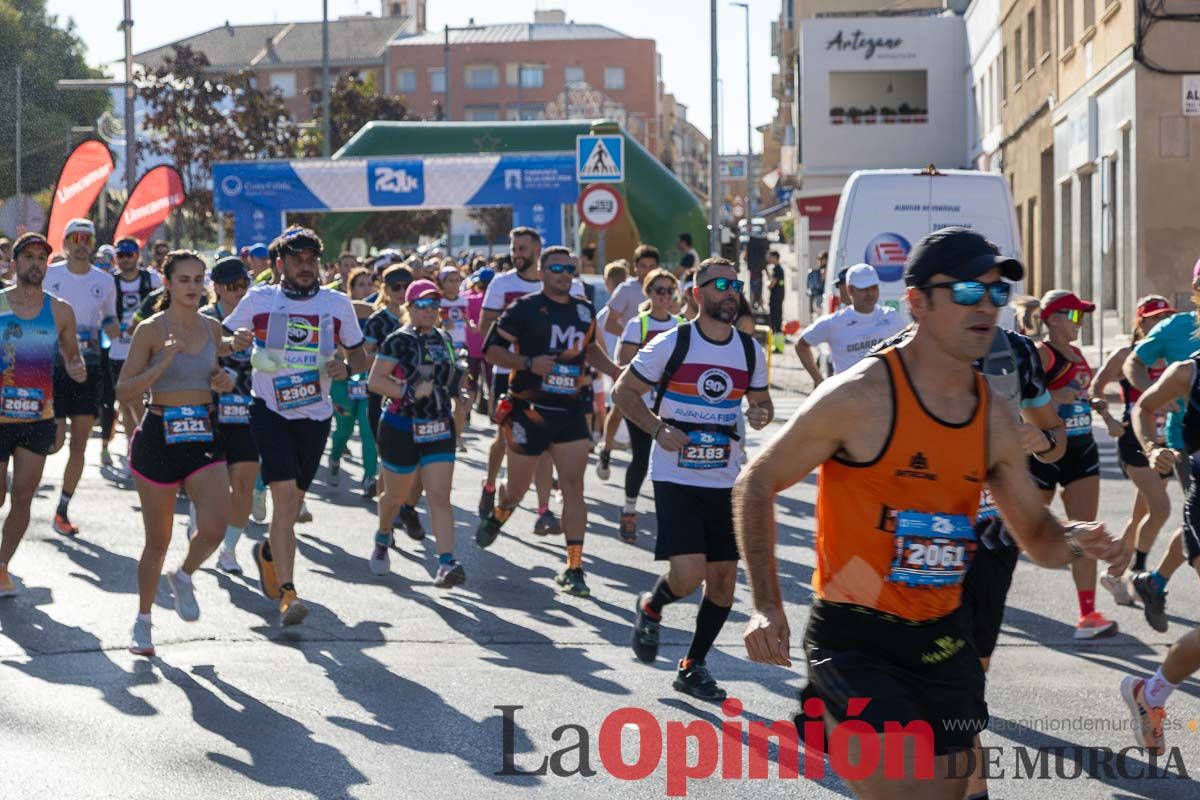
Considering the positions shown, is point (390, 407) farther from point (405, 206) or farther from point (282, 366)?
point (405, 206)

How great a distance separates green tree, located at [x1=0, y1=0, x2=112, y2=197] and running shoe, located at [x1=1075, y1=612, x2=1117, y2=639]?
59.5 metres

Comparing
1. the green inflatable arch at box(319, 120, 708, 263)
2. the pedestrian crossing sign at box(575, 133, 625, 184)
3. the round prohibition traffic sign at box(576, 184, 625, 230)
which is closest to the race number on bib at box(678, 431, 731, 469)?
the round prohibition traffic sign at box(576, 184, 625, 230)

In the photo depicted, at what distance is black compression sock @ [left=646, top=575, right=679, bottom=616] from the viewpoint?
25.1ft

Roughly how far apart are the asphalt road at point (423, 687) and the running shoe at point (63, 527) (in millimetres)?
485

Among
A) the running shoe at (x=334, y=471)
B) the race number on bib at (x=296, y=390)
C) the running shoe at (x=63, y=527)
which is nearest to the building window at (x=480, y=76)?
the running shoe at (x=334, y=471)

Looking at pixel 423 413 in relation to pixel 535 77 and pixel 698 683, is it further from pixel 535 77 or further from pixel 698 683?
pixel 535 77

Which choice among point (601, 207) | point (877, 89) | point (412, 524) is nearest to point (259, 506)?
point (412, 524)

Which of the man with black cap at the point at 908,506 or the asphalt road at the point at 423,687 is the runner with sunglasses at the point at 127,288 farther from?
the man with black cap at the point at 908,506

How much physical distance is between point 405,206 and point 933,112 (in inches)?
1175

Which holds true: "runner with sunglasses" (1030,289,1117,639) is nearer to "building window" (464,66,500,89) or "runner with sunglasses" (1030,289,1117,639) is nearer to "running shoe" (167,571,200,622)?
"running shoe" (167,571,200,622)

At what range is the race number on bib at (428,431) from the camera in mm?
9828

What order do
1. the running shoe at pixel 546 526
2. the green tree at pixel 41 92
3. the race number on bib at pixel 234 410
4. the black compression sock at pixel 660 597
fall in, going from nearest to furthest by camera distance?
the black compression sock at pixel 660 597 → the race number on bib at pixel 234 410 → the running shoe at pixel 546 526 → the green tree at pixel 41 92

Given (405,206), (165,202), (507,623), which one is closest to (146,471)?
(507,623)

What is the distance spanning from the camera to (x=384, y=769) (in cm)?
638
